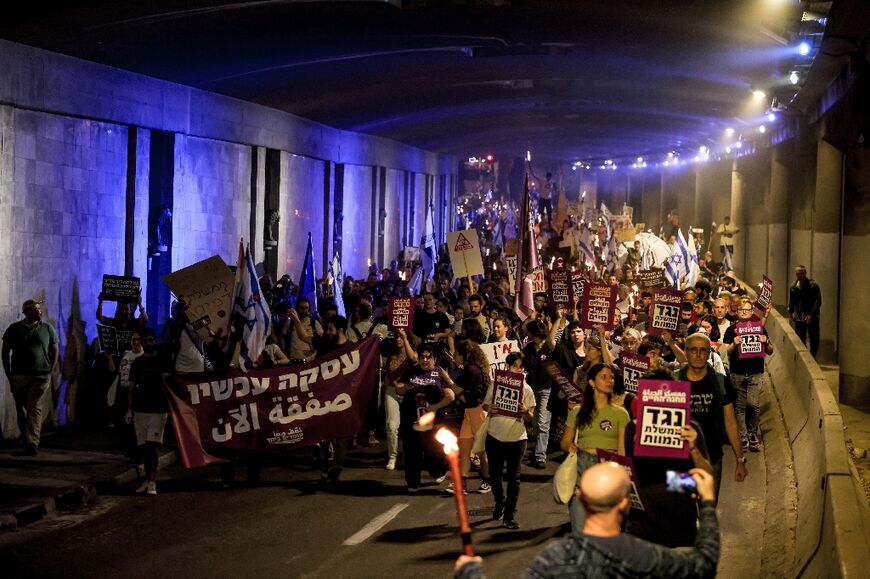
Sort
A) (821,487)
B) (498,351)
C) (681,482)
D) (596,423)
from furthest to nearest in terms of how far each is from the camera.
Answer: (498,351) → (821,487) → (596,423) → (681,482)

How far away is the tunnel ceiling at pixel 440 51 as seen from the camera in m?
17.6

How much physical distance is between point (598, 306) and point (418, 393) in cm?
402

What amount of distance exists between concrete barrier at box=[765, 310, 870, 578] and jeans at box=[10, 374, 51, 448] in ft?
29.1

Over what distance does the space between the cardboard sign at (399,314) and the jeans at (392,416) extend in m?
2.18

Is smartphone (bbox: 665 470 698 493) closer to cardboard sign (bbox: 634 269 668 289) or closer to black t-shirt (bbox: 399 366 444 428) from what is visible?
black t-shirt (bbox: 399 366 444 428)

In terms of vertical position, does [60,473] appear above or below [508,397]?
below

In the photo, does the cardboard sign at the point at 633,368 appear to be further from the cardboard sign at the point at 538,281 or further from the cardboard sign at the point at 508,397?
the cardboard sign at the point at 538,281

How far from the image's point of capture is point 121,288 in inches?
738

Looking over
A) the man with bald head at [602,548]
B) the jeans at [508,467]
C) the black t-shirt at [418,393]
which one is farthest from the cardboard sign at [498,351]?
the man with bald head at [602,548]

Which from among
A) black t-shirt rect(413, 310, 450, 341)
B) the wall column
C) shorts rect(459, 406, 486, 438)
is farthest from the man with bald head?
the wall column

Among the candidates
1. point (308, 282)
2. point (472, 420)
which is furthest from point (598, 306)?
point (308, 282)

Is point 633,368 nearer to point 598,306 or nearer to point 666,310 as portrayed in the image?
point 666,310

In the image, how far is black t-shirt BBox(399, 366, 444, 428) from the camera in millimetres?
14922

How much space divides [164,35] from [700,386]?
1058 centimetres
